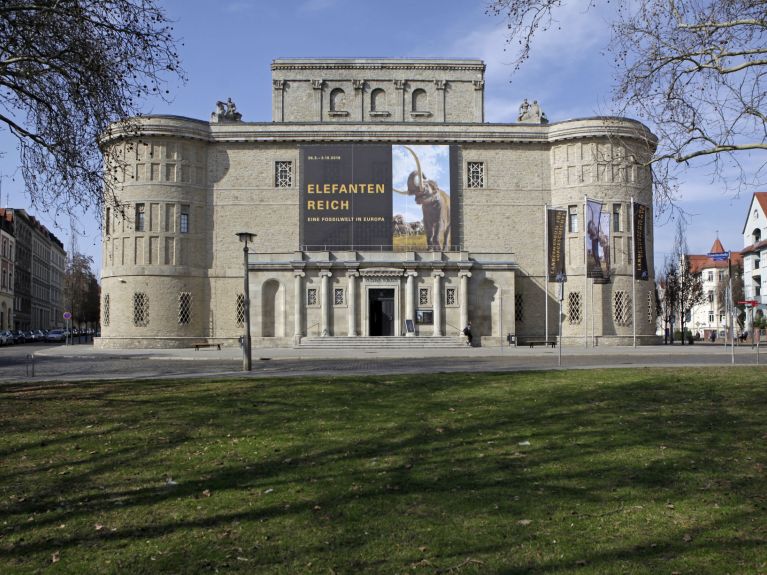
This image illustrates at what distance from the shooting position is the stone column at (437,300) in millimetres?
47188

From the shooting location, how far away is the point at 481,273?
48.8 m

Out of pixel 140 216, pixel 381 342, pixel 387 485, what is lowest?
pixel 387 485

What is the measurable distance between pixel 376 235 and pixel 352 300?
6.10m

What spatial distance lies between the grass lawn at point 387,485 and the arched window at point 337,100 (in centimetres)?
4466

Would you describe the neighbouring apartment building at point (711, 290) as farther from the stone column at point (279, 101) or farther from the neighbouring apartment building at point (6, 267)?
the neighbouring apartment building at point (6, 267)

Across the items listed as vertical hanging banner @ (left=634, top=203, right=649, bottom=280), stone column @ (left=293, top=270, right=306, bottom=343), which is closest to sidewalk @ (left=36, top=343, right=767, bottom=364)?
stone column @ (left=293, top=270, right=306, bottom=343)

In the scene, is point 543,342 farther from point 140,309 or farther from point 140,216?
point 140,216

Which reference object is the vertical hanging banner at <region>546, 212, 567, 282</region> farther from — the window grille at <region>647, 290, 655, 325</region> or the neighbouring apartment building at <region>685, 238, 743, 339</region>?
the neighbouring apartment building at <region>685, 238, 743, 339</region>

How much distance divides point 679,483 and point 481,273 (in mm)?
41553

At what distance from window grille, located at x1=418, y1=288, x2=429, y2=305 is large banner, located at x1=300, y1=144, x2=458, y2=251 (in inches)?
162

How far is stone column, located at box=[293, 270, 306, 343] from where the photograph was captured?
153 ft

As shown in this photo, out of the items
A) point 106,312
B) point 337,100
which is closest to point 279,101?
point 337,100

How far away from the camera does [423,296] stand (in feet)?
157

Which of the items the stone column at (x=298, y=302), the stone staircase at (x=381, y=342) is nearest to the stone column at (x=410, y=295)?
the stone staircase at (x=381, y=342)
